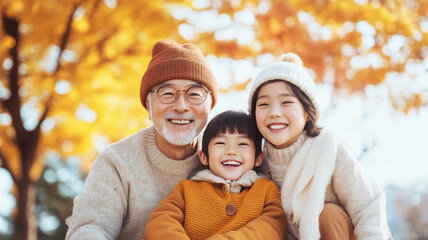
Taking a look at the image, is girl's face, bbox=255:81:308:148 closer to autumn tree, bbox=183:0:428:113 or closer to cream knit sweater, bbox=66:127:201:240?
cream knit sweater, bbox=66:127:201:240

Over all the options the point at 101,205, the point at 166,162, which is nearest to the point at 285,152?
Answer: the point at 166,162

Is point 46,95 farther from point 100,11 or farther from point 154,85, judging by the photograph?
point 154,85

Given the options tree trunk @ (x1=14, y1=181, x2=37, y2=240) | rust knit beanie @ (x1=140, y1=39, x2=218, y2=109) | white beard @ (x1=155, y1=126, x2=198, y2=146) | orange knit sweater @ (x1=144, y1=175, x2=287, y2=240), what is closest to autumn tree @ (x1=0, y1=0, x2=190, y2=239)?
tree trunk @ (x1=14, y1=181, x2=37, y2=240)

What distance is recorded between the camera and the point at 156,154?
9.45 feet

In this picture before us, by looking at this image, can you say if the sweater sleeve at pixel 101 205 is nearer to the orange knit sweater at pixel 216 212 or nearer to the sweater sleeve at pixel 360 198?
the orange knit sweater at pixel 216 212

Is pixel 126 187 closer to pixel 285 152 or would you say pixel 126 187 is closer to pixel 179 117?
pixel 179 117

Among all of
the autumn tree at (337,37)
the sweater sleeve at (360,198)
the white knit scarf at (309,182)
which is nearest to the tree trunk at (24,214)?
the autumn tree at (337,37)

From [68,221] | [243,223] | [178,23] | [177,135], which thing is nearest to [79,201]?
[68,221]

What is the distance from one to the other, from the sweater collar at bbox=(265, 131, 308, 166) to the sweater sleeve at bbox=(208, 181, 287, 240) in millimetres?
165

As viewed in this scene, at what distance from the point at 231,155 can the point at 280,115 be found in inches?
14.5

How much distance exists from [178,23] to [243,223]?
3.70m

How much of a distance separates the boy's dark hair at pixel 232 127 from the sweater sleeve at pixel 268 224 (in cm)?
31

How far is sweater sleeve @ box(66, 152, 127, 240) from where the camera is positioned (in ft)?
8.27

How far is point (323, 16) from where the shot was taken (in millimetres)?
5008
